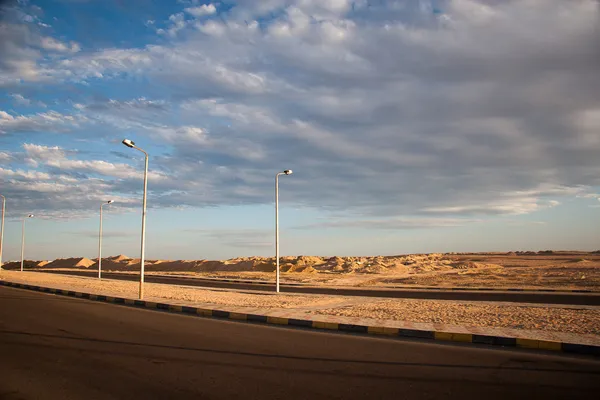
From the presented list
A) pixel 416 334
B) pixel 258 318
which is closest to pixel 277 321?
pixel 258 318

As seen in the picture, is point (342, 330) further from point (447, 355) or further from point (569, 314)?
point (569, 314)

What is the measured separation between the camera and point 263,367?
733 centimetres

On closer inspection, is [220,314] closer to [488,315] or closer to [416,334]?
[416,334]

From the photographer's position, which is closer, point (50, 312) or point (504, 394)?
point (504, 394)

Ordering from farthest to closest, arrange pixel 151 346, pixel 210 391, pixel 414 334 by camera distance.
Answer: pixel 414 334 → pixel 151 346 → pixel 210 391

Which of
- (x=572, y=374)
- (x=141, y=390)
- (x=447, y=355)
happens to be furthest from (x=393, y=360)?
(x=141, y=390)

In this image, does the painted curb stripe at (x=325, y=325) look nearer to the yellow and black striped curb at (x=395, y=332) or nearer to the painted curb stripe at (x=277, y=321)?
the yellow and black striped curb at (x=395, y=332)

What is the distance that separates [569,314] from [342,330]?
7.74 metres

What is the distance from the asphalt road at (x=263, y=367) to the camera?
5922 mm

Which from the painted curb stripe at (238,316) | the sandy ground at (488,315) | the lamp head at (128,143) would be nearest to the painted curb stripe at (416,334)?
the sandy ground at (488,315)

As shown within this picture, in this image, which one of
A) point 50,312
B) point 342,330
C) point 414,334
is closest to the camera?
point 414,334

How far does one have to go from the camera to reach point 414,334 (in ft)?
35.6

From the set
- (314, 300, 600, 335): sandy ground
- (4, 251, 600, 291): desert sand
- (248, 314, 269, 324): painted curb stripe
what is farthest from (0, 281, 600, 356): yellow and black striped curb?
(4, 251, 600, 291): desert sand

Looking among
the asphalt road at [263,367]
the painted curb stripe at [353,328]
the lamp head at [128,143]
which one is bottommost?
the painted curb stripe at [353,328]
